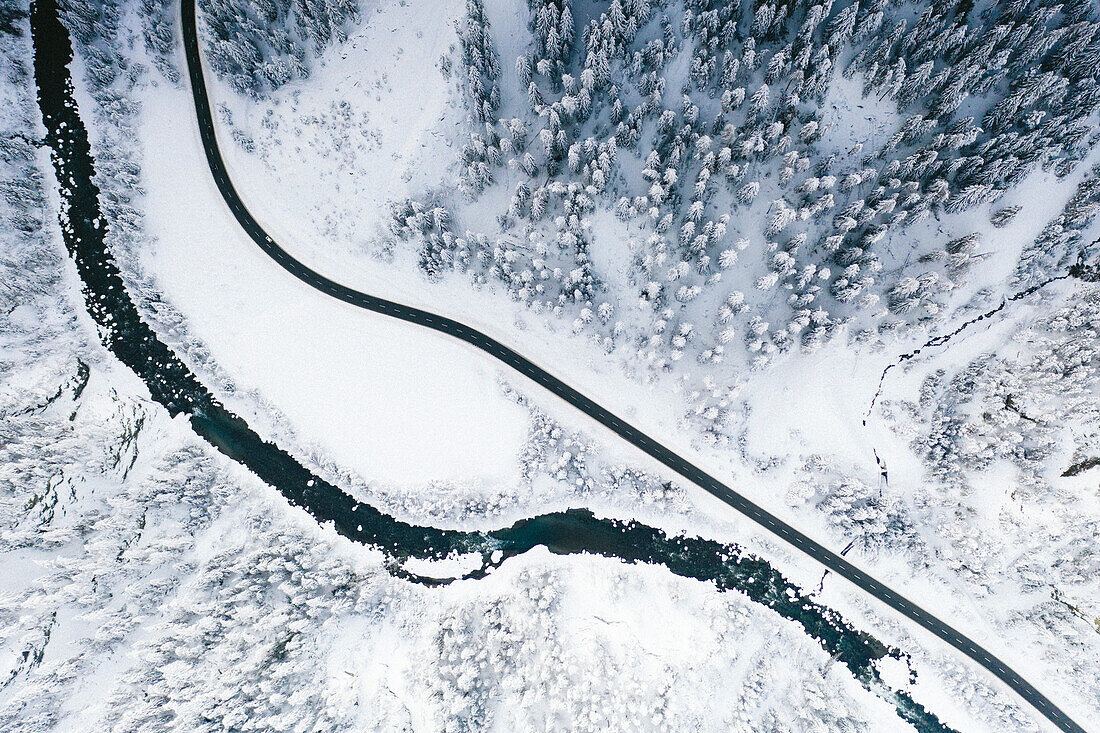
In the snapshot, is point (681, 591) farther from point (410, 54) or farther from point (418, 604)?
point (410, 54)

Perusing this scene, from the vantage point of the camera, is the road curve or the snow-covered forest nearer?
the snow-covered forest

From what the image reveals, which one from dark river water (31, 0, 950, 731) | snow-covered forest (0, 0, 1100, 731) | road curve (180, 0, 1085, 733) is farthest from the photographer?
dark river water (31, 0, 950, 731)

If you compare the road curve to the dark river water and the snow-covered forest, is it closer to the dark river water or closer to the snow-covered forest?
the snow-covered forest

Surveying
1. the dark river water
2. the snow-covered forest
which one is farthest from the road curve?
the dark river water

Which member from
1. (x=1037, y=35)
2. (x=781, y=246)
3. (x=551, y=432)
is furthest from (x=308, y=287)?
(x=1037, y=35)

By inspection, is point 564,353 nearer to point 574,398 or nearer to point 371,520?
point 574,398

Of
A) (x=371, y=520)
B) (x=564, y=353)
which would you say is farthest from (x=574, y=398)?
(x=371, y=520)
